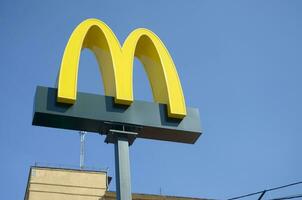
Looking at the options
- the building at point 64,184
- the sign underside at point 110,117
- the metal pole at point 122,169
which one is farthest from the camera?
the building at point 64,184

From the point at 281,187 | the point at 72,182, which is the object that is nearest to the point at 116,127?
the point at 281,187

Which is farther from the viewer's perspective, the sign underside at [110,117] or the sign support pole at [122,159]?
the sign underside at [110,117]

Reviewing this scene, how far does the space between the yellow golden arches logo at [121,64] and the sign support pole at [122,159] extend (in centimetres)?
72

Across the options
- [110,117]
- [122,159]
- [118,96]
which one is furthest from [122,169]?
[118,96]

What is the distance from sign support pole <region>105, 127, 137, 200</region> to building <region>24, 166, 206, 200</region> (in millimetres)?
21561

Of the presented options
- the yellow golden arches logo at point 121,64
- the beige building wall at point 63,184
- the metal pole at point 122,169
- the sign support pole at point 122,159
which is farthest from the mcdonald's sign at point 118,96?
the beige building wall at point 63,184

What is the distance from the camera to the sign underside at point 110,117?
10.9 meters

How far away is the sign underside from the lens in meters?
10.9

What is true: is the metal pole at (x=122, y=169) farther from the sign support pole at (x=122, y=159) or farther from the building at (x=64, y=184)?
the building at (x=64, y=184)

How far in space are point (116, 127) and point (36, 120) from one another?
1.72 metres

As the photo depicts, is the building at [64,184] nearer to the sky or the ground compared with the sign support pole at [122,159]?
nearer to the sky

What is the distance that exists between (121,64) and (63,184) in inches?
908

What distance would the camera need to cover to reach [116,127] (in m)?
11.4

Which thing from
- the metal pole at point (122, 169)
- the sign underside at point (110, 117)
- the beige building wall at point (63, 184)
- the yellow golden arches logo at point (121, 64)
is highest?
the beige building wall at point (63, 184)
